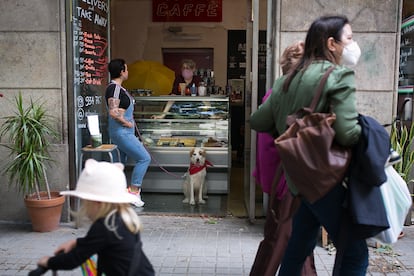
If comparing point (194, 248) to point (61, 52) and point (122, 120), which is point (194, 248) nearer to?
point (122, 120)

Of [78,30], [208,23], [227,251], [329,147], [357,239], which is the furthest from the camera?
[208,23]

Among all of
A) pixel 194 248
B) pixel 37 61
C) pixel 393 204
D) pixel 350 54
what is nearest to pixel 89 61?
pixel 37 61

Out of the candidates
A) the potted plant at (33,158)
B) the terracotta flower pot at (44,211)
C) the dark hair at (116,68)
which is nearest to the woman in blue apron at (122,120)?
the dark hair at (116,68)

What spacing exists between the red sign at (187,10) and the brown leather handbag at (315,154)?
8.50 metres

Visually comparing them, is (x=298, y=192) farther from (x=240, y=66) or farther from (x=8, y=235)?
(x=240, y=66)

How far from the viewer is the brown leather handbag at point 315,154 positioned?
2475 mm

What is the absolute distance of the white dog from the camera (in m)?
6.25

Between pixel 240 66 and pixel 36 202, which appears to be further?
pixel 240 66

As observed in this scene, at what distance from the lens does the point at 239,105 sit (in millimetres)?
10102

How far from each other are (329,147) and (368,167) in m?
0.23

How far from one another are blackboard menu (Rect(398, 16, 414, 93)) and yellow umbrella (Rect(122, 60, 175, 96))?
3509 mm

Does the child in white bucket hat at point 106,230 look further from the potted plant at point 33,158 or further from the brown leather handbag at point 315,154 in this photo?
the potted plant at point 33,158

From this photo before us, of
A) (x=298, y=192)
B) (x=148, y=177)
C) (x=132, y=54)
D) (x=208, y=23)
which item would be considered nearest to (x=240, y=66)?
(x=208, y=23)

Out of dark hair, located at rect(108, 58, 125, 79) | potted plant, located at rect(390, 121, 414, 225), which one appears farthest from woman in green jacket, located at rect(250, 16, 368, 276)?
dark hair, located at rect(108, 58, 125, 79)
